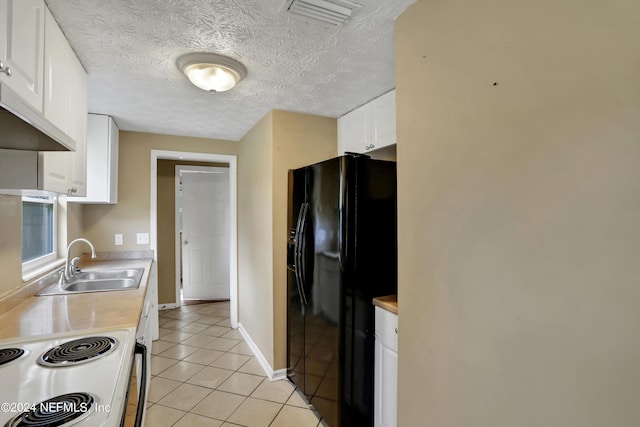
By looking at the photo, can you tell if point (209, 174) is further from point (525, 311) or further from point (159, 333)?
point (525, 311)

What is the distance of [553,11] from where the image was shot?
839mm

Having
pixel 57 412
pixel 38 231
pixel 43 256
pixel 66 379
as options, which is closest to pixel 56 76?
pixel 66 379

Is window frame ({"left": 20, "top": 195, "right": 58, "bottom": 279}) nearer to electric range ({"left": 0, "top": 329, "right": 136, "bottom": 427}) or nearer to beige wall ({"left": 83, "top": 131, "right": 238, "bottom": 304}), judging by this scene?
beige wall ({"left": 83, "top": 131, "right": 238, "bottom": 304})

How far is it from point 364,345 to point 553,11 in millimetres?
1720

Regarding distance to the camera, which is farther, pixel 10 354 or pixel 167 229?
pixel 167 229

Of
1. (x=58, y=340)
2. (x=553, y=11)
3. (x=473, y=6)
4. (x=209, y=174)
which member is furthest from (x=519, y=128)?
(x=209, y=174)

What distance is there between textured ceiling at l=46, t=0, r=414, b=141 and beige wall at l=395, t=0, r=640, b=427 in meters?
0.42

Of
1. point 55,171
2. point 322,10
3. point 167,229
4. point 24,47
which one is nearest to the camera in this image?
point 24,47

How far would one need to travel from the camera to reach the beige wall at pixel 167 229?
14.5 ft

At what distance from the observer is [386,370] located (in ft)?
5.65

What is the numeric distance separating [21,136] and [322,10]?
122 cm

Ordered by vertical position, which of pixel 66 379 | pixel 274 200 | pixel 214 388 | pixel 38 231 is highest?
pixel 274 200

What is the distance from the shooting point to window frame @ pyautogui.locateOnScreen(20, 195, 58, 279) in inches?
77.9

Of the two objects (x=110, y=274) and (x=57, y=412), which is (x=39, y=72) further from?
→ (x=110, y=274)
